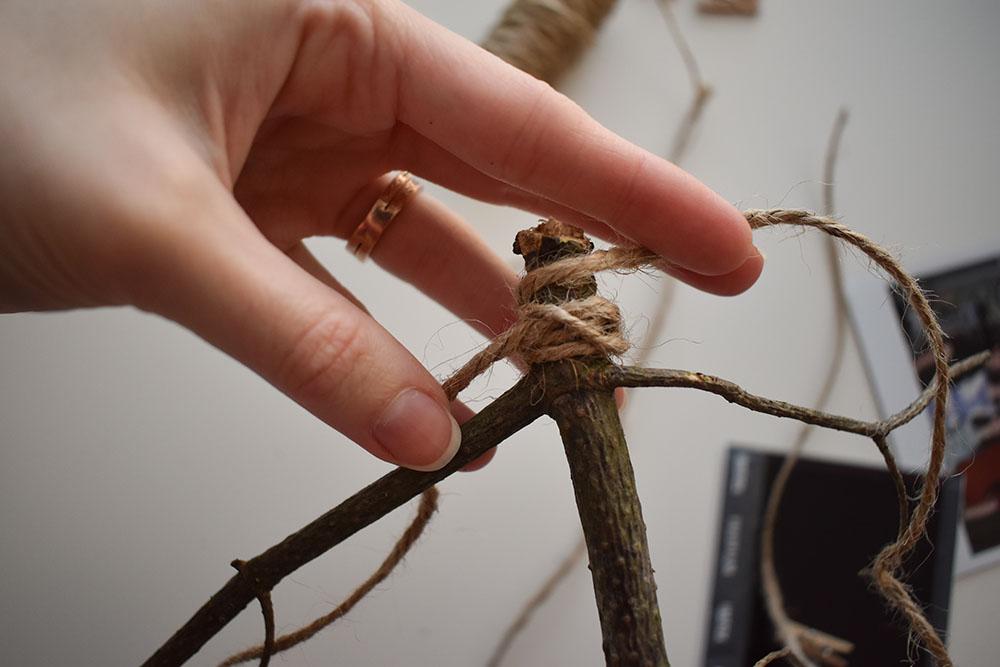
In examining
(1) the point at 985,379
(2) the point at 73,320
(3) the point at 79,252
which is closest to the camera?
(3) the point at 79,252

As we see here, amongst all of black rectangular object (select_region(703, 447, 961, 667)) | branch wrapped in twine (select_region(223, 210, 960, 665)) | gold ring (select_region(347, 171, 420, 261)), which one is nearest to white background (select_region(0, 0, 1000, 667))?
black rectangular object (select_region(703, 447, 961, 667))

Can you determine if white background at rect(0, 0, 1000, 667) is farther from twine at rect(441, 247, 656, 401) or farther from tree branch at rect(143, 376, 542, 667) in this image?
twine at rect(441, 247, 656, 401)

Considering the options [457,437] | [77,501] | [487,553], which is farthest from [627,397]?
[77,501]

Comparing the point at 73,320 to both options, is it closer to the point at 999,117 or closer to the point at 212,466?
the point at 212,466

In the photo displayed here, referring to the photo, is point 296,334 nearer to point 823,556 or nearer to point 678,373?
point 678,373

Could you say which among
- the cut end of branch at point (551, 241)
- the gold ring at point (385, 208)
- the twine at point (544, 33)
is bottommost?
the cut end of branch at point (551, 241)

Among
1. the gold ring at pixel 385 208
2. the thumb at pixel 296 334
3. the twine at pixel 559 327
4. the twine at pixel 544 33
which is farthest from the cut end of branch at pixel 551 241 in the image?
the twine at pixel 544 33

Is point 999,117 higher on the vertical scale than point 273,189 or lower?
higher

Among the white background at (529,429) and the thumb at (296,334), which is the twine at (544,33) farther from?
the thumb at (296,334)
